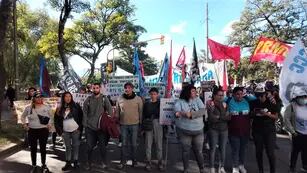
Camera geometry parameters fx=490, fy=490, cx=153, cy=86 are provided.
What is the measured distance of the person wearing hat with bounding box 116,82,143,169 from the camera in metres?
9.98

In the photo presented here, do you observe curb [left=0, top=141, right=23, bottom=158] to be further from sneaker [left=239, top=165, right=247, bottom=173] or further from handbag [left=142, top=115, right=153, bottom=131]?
sneaker [left=239, top=165, right=247, bottom=173]

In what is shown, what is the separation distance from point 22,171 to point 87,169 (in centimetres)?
132

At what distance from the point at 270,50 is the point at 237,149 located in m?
5.81

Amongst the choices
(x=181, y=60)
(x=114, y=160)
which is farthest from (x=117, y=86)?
(x=181, y=60)

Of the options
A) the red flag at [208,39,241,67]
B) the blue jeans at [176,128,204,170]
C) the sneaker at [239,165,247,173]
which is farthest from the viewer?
the red flag at [208,39,241,67]

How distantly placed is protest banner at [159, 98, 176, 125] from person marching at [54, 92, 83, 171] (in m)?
1.73

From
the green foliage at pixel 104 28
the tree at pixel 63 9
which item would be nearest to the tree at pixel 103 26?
the green foliage at pixel 104 28

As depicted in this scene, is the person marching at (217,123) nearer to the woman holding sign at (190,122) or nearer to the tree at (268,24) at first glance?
the woman holding sign at (190,122)

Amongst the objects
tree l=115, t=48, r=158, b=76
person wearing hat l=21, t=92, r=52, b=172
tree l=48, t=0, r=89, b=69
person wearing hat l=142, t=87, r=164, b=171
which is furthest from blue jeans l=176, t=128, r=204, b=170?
tree l=115, t=48, r=158, b=76

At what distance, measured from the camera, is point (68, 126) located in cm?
980

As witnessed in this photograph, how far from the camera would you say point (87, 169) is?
32.8 feet

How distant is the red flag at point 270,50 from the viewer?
14.4 meters

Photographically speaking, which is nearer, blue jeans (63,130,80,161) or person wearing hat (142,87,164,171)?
blue jeans (63,130,80,161)

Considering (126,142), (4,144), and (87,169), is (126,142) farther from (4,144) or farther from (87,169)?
(4,144)
